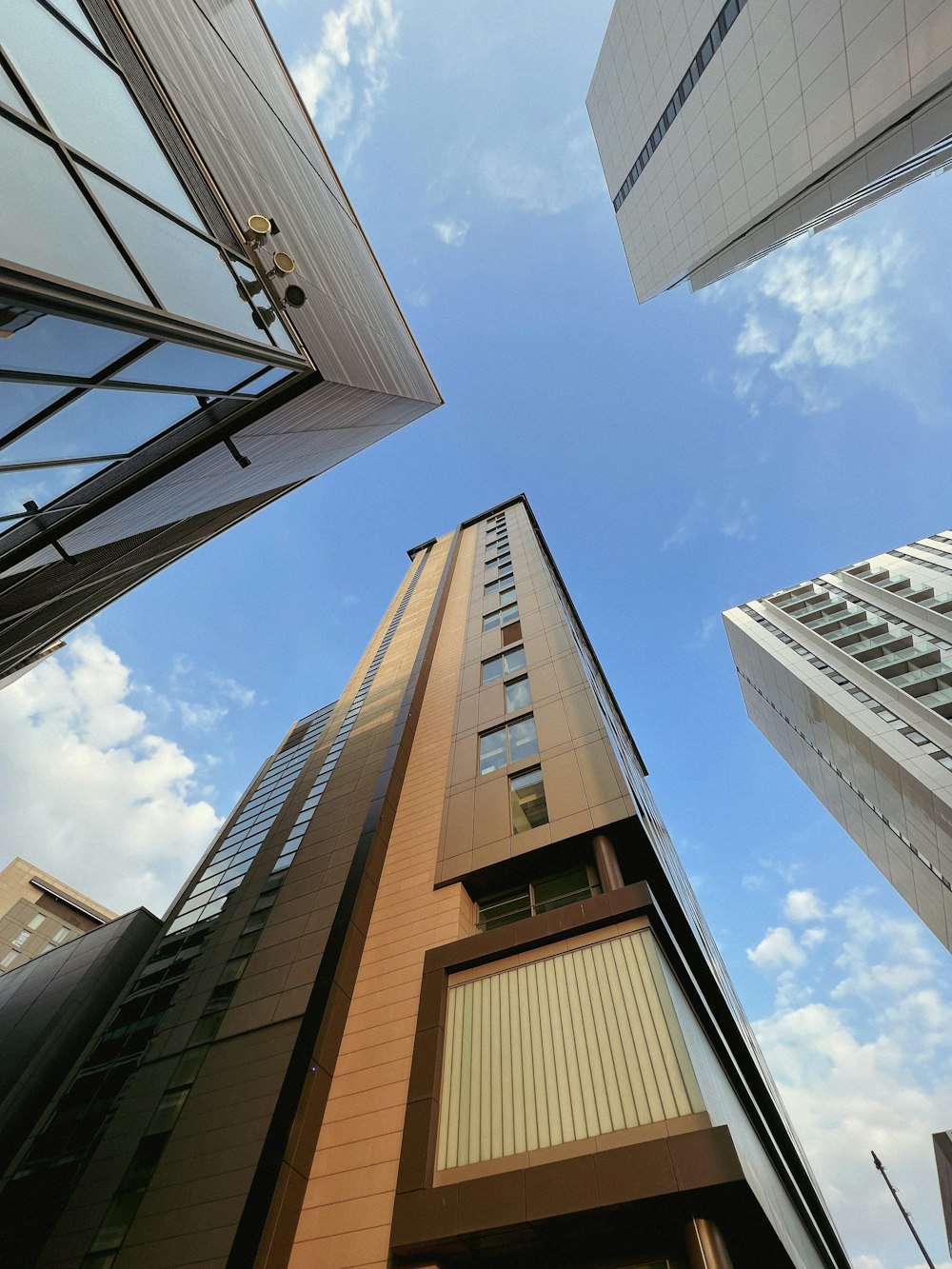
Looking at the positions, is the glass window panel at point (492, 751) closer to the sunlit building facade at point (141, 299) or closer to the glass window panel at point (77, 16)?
the sunlit building facade at point (141, 299)

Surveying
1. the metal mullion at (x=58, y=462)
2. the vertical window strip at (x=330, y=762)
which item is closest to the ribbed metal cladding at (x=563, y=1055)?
the vertical window strip at (x=330, y=762)

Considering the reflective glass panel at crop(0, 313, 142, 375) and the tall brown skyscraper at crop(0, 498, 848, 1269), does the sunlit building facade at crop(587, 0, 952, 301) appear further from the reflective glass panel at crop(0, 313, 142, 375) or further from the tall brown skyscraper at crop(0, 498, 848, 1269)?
the reflective glass panel at crop(0, 313, 142, 375)

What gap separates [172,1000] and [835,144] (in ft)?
118

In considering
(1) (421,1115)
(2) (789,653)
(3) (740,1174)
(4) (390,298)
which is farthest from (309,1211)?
(2) (789,653)

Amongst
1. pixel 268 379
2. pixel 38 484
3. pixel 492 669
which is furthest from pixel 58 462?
pixel 492 669

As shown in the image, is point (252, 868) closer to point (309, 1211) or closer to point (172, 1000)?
point (172, 1000)

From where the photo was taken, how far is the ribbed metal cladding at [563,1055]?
9.31m

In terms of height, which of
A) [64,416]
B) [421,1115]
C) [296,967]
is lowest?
[421,1115]

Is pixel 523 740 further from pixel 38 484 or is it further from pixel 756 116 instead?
pixel 756 116

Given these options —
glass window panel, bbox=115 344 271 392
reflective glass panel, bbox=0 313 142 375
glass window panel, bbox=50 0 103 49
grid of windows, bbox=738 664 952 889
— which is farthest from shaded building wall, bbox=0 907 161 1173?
grid of windows, bbox=738 664 952 889

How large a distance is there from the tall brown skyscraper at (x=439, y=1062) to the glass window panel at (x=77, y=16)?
627 inches

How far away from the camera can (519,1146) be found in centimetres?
934

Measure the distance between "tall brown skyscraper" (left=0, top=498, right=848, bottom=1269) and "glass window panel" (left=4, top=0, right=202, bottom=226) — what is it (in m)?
14.2

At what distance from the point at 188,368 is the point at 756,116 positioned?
29349 mm
